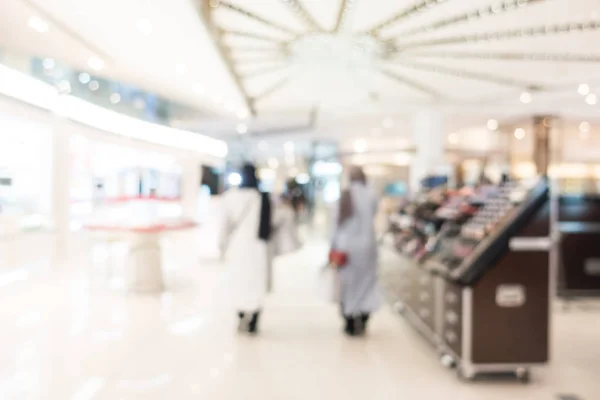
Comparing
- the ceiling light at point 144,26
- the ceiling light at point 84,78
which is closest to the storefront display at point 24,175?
the ceiling light at point 84,78

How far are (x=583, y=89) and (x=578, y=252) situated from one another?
512cm

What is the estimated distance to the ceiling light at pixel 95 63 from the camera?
27.0ft

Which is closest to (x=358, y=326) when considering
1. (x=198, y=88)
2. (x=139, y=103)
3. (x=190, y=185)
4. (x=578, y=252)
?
(x=578, y=252)

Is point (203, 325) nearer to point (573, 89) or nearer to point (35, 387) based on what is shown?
point (35, 387)

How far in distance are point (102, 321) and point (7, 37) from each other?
453cm

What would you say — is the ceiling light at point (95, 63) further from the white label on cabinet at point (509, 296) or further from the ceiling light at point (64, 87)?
the white label on cabinet at point (509, 296)

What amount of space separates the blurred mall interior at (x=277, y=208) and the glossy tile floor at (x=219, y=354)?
0.09ft

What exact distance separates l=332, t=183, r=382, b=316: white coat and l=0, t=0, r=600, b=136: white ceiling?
7.01ft

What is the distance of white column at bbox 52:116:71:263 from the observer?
8719 millimetres

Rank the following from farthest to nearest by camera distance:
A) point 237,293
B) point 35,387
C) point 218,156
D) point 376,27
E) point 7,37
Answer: point 218,156 → point 7,37 → point 376,27 → point 237,293 → point 35,387

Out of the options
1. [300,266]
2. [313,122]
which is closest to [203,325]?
[300,266]

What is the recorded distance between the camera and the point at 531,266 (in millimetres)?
3520

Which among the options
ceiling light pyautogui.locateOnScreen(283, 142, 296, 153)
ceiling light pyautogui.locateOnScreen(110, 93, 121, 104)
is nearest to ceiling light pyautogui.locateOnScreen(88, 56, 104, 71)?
ceiling light pyautogui.locateOnScreen(110, 93, 121, 104)

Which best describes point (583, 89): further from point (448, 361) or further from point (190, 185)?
point (190, 185)
